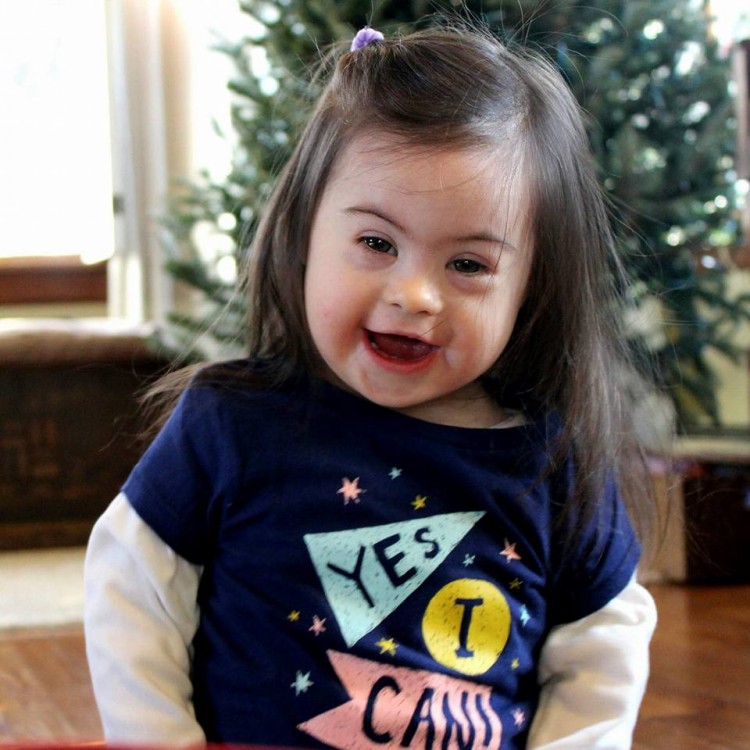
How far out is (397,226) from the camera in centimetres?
81

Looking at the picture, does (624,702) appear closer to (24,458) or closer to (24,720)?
(24,720)

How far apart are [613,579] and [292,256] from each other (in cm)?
35

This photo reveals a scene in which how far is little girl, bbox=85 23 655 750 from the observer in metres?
0.82

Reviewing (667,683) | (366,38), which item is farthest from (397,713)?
(667,683)

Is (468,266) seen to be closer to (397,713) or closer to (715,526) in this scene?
(397,713)

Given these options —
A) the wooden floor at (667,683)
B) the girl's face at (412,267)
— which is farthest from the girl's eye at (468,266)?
the wooden floor at (667,683)

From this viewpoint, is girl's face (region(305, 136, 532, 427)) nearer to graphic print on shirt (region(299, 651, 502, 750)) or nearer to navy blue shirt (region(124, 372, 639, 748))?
navy blue shirt (region(124, 372, 639, 748))

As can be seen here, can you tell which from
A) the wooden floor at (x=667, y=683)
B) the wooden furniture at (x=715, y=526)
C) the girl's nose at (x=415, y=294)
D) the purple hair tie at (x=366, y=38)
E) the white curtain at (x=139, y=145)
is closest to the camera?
the girl's nose at (x=415, y=294)

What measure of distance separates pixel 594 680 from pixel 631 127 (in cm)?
128

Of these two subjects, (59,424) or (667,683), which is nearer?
(667,683)

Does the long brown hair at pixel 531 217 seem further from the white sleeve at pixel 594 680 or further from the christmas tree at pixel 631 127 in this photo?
the christmas tree at pixel 631 127

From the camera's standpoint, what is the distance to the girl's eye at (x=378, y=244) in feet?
Result: 2.69

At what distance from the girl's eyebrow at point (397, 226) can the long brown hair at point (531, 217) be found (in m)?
0.05

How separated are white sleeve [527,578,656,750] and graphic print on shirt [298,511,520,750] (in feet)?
0.20
